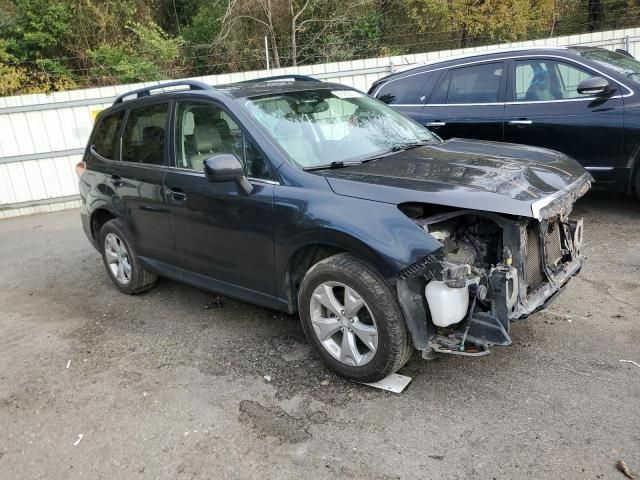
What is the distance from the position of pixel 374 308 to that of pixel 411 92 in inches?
179

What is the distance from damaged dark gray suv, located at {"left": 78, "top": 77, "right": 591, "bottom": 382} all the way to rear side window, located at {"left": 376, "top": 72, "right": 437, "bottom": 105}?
7.83ft

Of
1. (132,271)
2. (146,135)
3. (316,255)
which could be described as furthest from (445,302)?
(132,271)

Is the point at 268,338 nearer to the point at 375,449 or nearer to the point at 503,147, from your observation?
the point at 375,449

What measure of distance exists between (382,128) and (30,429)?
312 cm

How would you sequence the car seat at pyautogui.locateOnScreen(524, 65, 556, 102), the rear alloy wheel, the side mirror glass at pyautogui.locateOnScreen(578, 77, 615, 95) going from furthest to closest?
the car seat at pyautogui.locateOnScreen(524, 65, 556, 102) → the side mirror glass at pyautogui.locateOnScreen(578, 77, 615, 95) → the rear alloy wheel

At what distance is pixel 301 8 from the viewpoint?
1636 cm

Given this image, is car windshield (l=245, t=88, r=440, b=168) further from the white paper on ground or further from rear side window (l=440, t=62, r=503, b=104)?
rear side window (l=440, t=62, r=503, b=104)

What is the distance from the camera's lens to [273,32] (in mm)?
16188

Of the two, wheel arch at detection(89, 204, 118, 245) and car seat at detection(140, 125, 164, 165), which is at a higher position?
car seat at detection(140, 125, 164, 165)

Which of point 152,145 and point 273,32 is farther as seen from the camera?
point 273,32

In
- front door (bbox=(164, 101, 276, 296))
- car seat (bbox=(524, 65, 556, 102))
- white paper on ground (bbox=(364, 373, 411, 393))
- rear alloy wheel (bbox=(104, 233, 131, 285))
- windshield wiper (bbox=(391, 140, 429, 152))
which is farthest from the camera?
car seat (bbox=(524, 65, 556, 102))

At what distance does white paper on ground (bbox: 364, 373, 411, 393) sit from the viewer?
3.40 metres

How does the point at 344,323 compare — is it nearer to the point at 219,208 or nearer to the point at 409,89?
the point at 219,208

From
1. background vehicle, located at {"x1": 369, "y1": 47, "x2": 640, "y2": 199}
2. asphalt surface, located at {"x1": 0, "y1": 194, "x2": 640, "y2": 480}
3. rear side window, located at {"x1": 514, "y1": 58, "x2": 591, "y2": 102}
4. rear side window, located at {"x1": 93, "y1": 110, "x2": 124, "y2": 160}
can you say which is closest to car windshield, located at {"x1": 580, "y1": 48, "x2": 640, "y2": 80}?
background vehicle, located at {"x1": 369, "y1": 47, "x2": 640, "y2": 199}
